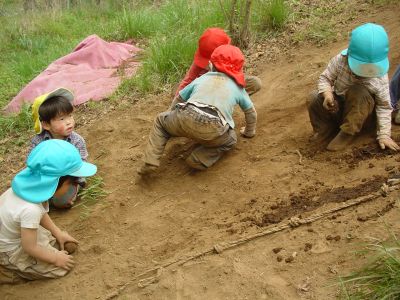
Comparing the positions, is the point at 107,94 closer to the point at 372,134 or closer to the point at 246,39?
the point at 246,39

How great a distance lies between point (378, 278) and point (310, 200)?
0.94 m

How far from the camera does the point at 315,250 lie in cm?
247

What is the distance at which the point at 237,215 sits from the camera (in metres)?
3.11

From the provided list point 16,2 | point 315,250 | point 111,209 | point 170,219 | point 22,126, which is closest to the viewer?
point 315,250

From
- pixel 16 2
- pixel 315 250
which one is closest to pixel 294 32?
pixel 315 250

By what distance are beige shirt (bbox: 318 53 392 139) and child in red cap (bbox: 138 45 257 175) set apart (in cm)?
60

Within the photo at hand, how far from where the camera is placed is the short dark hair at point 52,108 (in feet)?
11.8

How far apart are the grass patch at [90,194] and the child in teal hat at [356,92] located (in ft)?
5.52

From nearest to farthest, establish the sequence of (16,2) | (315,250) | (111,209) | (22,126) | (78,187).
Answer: (315,250) → (111,209) → (78,187) → (22,126) → (16,2)

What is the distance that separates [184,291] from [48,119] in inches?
70.9

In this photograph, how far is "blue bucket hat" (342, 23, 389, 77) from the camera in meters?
3.02

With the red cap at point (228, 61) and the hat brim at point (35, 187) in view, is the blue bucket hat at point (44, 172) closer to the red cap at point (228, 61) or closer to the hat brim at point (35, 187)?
the hat brim at point (35, 187)

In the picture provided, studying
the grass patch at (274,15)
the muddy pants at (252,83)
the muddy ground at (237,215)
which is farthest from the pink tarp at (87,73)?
the muddy pants at (252,83)

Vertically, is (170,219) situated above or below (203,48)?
below
